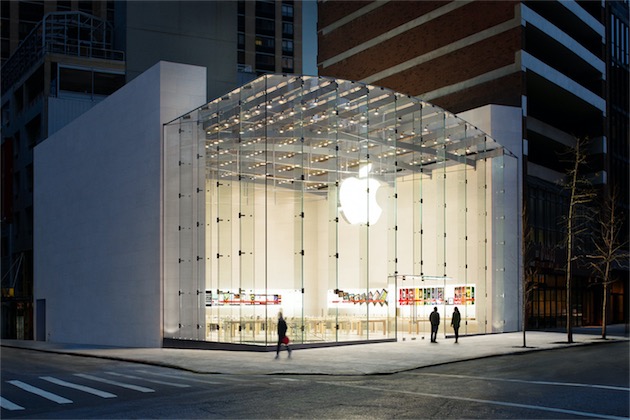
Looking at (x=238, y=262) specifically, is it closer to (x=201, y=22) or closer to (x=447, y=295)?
(x=447, y=295)

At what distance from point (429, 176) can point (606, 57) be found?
28167 mm

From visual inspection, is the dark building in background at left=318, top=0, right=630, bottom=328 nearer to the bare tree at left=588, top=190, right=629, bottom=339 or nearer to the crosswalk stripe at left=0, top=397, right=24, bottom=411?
the bare tree at left=588, top=190, right=629, bottom=339

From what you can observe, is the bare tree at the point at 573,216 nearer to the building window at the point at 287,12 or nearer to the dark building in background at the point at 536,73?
the dark building in background at the point at 536,73

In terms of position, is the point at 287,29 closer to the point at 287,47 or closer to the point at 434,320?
the point at 287,47

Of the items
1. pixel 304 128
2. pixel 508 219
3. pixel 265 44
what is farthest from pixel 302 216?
pixel 265 44

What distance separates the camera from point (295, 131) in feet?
105

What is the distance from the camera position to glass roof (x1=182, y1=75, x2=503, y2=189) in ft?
104

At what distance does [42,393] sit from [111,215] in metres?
22.5

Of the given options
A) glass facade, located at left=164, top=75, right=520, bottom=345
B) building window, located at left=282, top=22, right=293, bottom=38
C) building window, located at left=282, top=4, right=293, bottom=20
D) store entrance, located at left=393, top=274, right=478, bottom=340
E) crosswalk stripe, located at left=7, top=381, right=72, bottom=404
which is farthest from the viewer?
building window, located at left=282, top=4, right=293, bottom=20

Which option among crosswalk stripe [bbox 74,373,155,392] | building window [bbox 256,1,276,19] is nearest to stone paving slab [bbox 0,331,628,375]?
crosswalk stripe [bbox 74,373,155,392]

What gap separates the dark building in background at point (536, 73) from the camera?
4953cm

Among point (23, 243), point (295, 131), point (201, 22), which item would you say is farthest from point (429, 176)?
point (23, 243)

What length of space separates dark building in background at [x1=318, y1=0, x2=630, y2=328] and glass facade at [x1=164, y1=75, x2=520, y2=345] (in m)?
11.6

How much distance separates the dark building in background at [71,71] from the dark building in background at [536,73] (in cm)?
1207
